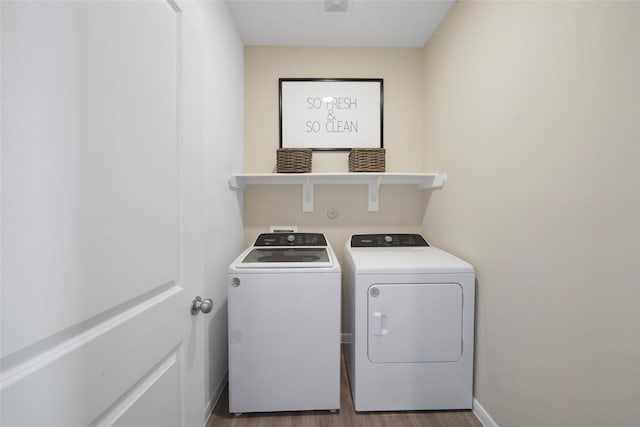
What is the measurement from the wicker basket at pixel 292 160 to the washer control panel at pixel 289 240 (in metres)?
0.50

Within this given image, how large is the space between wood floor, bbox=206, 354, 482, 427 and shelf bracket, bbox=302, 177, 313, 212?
4.63 ft

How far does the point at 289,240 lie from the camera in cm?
195

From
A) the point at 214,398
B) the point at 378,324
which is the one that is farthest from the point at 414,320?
the point at 214,398

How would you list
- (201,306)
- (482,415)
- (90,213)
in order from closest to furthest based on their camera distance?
(90,213), (201,306), (482,415)

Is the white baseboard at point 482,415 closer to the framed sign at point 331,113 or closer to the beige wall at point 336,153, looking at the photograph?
the beige wall at point 336,153

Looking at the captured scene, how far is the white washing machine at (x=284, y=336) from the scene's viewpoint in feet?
4.82

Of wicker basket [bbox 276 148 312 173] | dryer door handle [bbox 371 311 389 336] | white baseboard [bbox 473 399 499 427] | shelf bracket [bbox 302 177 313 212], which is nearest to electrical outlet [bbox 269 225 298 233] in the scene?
shelf bracket [bbox 302 177 313 212]

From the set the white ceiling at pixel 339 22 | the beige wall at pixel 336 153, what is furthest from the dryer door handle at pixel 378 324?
the white ceiling at pixel 339 22

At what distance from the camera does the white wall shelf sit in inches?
76.6

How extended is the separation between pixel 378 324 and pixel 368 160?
117 cm

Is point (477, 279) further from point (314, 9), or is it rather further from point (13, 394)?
point (314, 9)

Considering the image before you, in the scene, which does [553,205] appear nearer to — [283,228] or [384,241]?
[384,241]

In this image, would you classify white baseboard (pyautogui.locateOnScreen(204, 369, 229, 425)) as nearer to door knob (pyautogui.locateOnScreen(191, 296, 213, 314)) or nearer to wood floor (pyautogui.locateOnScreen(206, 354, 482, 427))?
wood floor (pyautogui.locateOnScreen(206, 354, 482, 427))

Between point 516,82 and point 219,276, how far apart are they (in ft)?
6.21
